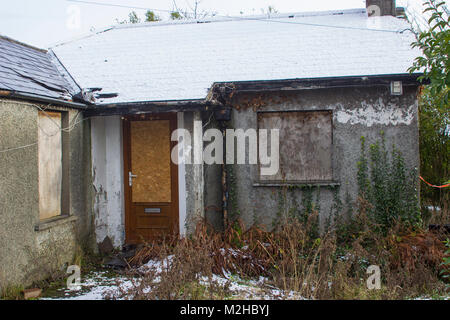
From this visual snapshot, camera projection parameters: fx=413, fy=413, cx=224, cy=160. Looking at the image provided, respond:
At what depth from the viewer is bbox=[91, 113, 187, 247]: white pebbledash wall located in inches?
289

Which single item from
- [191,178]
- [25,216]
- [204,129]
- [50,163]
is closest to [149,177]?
[191,178]

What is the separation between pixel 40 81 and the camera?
6543 millimetres

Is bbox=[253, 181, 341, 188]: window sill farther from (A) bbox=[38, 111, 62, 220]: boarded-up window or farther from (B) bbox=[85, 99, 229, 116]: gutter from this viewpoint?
(A) bbox=[38, 111, 62, 220]: boarded-up window

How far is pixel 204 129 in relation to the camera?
24.8 feet

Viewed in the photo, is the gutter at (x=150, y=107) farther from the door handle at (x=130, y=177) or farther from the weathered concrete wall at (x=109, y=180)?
the door handle at (x=130, y=177)

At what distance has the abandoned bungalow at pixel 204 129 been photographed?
6.81 metres

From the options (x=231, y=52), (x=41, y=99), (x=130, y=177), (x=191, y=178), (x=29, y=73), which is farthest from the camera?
(x=231, y=52)

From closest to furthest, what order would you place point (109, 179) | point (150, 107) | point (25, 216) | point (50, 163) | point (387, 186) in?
1. point (25, 216)
2. point (50, 163)
3. point (150, 107)
4. point (387, 186)
5. point (109, 179)

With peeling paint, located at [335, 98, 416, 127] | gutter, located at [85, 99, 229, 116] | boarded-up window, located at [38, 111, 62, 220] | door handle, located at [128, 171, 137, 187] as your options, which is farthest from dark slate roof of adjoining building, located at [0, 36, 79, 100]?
Result: peeling paint, located at [335, 98, 416, 127]

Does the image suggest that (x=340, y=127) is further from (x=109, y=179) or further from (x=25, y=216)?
(x=25, y=216)

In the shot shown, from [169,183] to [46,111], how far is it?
7.94ft

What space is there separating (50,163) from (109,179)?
52.8 inches

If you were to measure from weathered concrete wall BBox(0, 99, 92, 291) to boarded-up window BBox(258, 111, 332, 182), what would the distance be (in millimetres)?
3696
